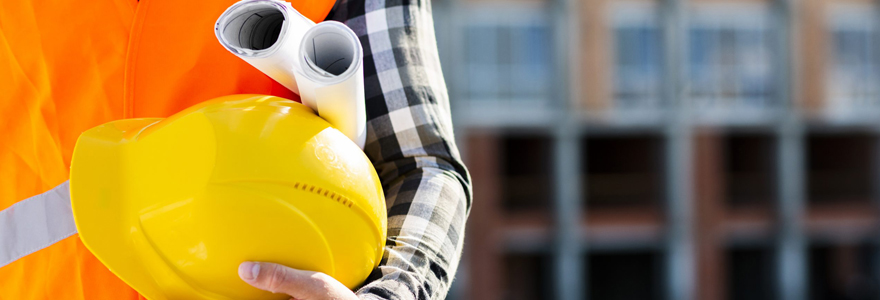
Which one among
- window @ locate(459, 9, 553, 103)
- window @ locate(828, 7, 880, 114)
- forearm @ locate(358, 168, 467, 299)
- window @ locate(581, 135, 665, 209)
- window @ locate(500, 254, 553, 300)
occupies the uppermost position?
forearm @ locate(358, 168, 467, 299)

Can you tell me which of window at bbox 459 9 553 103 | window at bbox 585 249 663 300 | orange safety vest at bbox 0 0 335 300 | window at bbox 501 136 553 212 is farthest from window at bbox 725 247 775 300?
orange safety vest at bbox 0 0 335 300

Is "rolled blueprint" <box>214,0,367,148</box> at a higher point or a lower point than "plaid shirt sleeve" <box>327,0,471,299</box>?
higher

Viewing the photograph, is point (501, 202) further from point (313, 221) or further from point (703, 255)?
point (313, 221)

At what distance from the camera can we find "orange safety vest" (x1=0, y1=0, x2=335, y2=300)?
0.69 meters

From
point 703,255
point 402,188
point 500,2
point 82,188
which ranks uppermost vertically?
point 82,188

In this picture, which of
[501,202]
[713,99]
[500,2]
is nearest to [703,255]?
[713,99]

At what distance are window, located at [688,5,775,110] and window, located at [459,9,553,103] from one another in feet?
6.61

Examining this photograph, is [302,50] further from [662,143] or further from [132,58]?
[662,143]

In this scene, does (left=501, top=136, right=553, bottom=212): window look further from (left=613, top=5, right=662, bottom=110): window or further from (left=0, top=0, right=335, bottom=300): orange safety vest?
(left=0, top=0, right=335, bottom=300): orange safety vest

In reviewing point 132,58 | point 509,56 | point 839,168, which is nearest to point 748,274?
point 839,168

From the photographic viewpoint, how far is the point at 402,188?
824 mm

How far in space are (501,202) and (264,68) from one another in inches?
358

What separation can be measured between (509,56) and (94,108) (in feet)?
28.1

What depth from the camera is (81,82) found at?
704 millimetres
